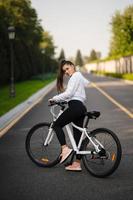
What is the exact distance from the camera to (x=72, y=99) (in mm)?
7258

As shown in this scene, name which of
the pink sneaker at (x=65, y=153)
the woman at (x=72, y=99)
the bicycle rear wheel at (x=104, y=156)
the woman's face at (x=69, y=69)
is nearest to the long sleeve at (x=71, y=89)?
the woman at (x=72, y=99)

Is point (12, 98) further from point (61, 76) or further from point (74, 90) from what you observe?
point (74, 90)

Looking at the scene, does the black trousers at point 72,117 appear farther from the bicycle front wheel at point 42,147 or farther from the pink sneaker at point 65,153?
the bicycle front wheel at point 42,147

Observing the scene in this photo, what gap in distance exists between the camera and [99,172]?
686 centimetres

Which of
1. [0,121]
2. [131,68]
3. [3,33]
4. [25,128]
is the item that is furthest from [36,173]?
[131,68]

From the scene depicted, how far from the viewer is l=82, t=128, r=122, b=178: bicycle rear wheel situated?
266 inches

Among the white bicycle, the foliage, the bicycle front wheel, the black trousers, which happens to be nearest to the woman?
the black trousers

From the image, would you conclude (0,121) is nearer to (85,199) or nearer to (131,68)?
(85,199)

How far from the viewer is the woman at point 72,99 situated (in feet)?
23.6

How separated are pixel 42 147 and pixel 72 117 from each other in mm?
902

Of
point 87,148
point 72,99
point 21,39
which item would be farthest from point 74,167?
point 21,39

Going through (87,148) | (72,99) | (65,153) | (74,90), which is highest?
(74,90)

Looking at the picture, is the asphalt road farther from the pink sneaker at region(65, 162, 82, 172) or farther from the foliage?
the foliage

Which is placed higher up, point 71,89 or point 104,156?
point 71,89
